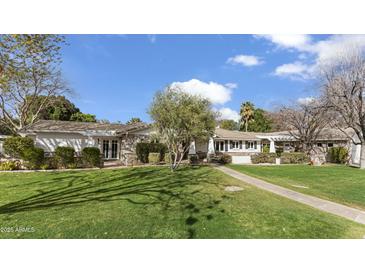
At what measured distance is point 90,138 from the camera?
20297 mm

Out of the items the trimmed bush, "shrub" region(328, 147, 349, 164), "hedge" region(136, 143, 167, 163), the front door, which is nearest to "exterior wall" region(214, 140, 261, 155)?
the trimmed bush

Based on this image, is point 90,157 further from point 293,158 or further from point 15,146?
point 293,158

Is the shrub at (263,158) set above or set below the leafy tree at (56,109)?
below

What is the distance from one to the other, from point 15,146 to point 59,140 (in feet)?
20.3

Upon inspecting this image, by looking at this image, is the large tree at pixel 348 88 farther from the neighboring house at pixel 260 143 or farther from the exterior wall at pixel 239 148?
the exterior wall at pixel 239 148

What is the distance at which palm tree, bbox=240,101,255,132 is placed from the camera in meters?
49.0

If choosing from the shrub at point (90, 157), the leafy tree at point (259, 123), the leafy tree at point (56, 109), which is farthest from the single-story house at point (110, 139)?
the leafy tree at point (259, 123)

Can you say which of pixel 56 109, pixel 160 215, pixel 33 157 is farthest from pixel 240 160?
pixel 56 109

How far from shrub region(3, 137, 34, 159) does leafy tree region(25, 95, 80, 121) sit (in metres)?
11.7

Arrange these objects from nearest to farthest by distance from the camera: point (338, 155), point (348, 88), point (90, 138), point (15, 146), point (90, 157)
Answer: point (15, 146) → point (90, 157) → point (348, 88) → point (90, 138) → point (338, 155)

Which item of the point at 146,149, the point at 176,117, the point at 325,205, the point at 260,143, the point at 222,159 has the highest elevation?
the point at 176,117

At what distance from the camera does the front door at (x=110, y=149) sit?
67.8ft

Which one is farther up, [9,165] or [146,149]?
[146,149]

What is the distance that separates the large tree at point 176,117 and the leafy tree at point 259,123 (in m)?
37.3
